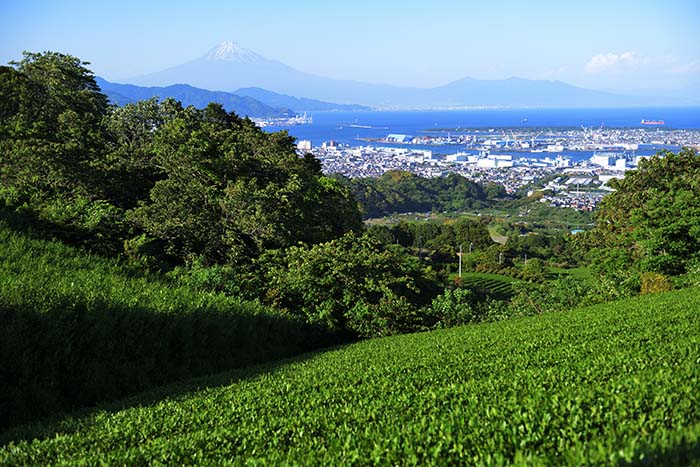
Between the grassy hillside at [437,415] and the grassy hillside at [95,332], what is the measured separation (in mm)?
1228

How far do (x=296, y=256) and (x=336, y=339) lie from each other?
11.5 feet

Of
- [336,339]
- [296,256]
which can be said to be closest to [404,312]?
[336,339]

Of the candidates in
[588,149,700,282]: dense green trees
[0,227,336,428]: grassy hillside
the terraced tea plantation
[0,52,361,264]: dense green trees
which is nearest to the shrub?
[588,149,700,282]: dense green trees

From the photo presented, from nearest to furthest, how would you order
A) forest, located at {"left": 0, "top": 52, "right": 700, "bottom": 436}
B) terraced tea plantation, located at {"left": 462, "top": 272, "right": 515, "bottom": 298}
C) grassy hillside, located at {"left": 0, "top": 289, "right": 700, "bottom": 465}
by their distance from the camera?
grassy hillside, located at {"left": 0, "top": 289, "right": 700, "bottom": 465}
forest, located at {"left": 0, "top": 52, "right": 700, "bottom": 436}
terraced tea plantation, located at {"left": 462, "top": 272, "right": 515, "bottom": 298}

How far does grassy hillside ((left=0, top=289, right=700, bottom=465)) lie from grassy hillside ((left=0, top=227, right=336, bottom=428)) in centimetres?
123

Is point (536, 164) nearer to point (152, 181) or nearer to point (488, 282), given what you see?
point (488, 282)

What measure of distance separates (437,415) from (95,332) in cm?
647

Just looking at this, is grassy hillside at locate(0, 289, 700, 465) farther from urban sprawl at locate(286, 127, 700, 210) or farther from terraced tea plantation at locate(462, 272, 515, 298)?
urban sprawl at locate(286, 127, 700, 210)

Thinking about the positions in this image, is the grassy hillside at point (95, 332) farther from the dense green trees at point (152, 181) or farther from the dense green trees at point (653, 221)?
the dense green trees at point (653, 221)

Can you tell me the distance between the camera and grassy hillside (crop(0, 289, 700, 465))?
3.75 meters

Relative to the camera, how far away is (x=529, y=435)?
12.7 feet

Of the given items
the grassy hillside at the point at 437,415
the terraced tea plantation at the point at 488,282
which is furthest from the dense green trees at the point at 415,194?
the grassy hillside at the point at 437,415

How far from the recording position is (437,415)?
4.93 meters

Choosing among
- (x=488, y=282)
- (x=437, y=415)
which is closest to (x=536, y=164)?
(x=488, y=282)
